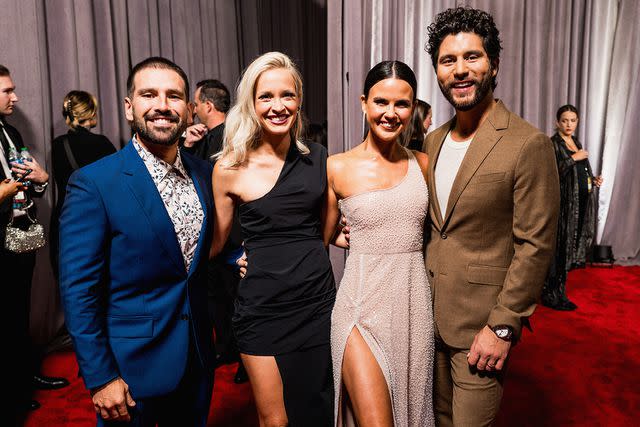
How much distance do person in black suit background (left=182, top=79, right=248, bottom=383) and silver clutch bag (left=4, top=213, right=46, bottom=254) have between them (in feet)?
3.22

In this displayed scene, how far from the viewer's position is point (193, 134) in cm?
346

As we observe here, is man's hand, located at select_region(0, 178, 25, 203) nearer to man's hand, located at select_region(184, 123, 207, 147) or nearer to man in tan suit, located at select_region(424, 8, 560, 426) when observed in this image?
man's hand, located at select_region(184, 123, 207, 147)

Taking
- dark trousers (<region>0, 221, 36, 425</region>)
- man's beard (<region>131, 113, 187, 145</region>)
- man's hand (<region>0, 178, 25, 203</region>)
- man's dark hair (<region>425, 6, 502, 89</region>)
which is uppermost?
man's dark hair (<region>425, 6, 502, 89</region>)

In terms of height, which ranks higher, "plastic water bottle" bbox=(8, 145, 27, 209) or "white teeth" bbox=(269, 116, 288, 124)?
"white teeth" bbox=(269, 116, 288, 124)

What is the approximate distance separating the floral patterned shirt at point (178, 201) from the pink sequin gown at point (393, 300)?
0.53 metres

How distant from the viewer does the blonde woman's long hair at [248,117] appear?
1783 mm

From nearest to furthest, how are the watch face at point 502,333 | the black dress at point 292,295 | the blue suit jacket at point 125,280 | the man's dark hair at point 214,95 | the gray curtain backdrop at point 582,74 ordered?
the blue suit jacket at point 125,280, the watch face at point 502,333, the black dress at point 292,295, the man's dark hair at point 214,95, the gray curtain backdrop at point 582,74

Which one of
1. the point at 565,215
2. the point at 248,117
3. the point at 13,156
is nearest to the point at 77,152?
the point at 13,156

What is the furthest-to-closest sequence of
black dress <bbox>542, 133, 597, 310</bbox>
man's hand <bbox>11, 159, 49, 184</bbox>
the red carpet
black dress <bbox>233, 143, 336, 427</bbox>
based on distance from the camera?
black dress <bbox>542, 133, 597, 310</bbox>
the red carpet
man's hand <bbox>11, 159, 49, 184</bbox>
black dress <bbox>233, 143, 336, 427</bbox>

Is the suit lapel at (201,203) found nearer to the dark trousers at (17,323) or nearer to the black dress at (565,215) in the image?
the dark trousers at (17,323)

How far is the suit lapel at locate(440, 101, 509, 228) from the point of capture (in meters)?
1.50

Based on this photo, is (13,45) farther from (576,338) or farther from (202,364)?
(576,338)

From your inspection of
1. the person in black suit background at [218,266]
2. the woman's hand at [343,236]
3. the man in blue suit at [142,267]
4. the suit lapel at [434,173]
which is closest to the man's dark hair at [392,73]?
the suit lapel at [434,173]

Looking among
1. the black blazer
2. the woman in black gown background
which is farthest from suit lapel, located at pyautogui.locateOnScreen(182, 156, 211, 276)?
the woman in black gown background
